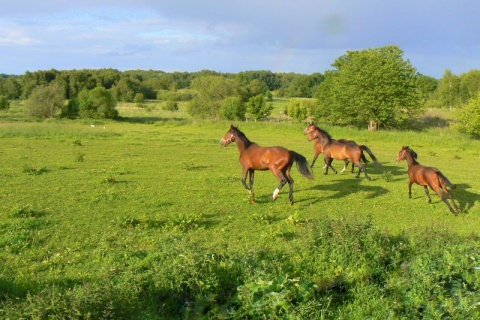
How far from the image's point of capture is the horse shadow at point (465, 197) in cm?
1082

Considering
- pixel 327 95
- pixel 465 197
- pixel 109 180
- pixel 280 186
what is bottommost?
pixel 465 197

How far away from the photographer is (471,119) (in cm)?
3219

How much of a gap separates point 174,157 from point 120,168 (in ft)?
14.0

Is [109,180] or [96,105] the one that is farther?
[96,105]

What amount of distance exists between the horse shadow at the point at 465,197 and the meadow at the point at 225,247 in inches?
1.7

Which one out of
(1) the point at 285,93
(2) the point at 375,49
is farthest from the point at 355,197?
(1) the point at 285,93

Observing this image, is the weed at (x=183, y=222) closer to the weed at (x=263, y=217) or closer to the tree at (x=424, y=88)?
the weed at (x=263, y=217)

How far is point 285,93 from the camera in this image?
99312 mm

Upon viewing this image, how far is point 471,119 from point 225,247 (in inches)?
1240

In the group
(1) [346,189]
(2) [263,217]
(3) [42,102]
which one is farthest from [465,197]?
(3) [42,102]

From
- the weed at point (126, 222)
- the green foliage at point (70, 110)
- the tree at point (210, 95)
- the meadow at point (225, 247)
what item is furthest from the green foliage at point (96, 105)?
the weed at point (126, 222)

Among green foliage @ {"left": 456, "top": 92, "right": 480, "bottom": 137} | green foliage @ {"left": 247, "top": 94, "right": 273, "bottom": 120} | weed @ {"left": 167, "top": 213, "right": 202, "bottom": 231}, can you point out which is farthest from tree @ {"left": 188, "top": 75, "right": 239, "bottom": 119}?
weed @ {"left": 167, "top": 213, "right": 202, "bottom": 231}

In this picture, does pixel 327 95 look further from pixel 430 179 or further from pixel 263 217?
pixel 263 217

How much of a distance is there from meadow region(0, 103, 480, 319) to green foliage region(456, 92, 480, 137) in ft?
62.5
